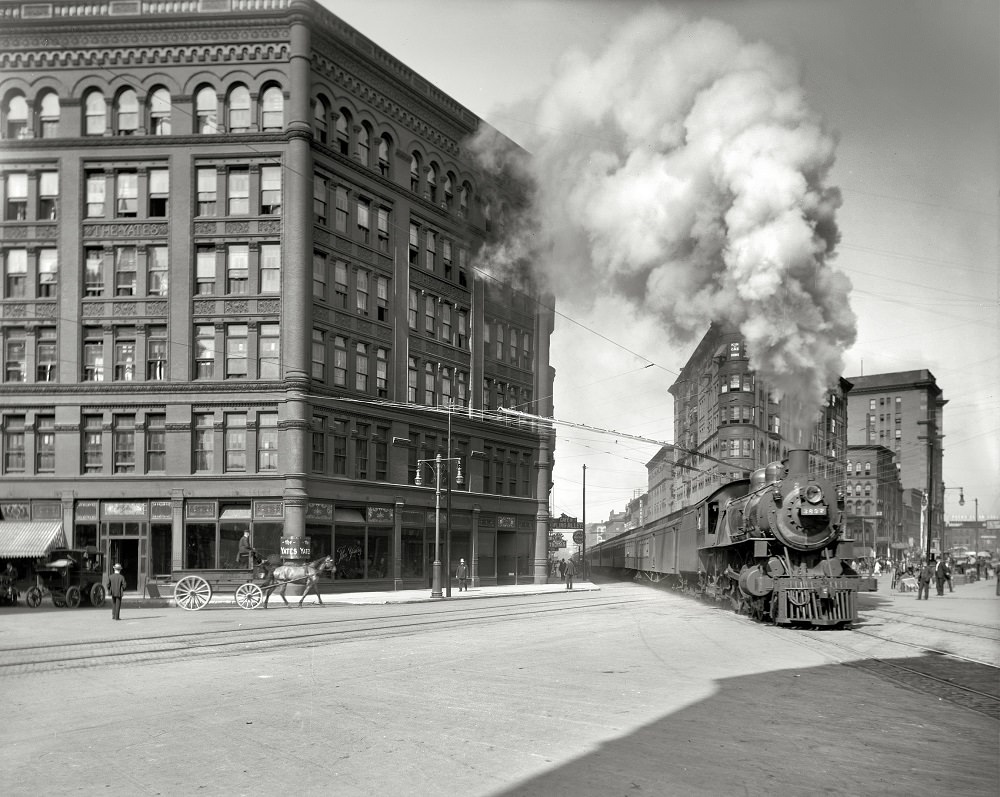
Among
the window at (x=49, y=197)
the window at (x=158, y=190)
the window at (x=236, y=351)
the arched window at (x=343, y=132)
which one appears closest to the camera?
the window at (x=49, y=197)

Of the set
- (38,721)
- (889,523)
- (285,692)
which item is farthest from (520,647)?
(889,523)

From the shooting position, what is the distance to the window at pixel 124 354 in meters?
36.2

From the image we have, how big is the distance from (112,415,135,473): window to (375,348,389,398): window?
1030cm

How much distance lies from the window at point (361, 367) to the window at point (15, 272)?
13.1 metres

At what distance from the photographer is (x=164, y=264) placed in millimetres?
36781

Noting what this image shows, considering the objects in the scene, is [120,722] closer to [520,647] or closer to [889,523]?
[520,647]

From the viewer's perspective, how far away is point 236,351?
36812mm

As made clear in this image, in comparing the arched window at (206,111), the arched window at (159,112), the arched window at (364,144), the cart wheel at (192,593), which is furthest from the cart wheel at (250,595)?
the arched window at (364,144)

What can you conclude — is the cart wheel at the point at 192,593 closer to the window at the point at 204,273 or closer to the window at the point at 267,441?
the window at the point at 267,441

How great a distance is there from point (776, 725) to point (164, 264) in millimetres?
33056

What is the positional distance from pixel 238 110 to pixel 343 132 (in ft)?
14.6

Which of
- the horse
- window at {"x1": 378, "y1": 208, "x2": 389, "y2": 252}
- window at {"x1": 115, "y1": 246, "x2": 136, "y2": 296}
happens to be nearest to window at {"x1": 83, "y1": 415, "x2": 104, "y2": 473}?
window at {"x1": 115, "y1": 246, "x2": 136, "y2": 296}

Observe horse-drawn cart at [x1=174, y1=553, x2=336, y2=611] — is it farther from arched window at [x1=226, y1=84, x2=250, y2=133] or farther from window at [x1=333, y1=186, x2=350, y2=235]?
arched window at [x1=226, y1=84, x2=250, y2=133]

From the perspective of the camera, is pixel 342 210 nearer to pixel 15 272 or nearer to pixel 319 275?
pixel 319 275
